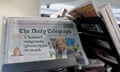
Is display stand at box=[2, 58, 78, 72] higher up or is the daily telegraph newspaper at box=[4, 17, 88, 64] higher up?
the daily telegraph newspaper at box=[4, 17, 88, 64]

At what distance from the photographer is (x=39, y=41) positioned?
3.04ft

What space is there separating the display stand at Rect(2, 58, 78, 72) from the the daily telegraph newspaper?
11 centimetres

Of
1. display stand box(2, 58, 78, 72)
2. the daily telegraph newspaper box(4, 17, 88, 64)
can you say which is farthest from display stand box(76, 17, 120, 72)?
display stand box(2, 58, 78, 72)

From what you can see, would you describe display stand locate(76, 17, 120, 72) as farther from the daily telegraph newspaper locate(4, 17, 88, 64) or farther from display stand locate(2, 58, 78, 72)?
display stand locate(2, 58, 78, 72)

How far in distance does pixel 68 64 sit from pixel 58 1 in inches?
145

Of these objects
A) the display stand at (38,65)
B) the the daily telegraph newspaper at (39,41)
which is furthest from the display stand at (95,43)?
the display stand at (38,65)

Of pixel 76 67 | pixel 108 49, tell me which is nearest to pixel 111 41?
pixel 108 49

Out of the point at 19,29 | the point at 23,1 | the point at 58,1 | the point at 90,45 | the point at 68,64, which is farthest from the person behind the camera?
the point at 58,1

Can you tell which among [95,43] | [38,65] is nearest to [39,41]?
[38,65]

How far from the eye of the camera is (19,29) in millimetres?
914

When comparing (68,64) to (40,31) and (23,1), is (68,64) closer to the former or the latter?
(40,31)

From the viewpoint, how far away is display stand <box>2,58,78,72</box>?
0.71 m

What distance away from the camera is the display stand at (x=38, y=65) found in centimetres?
71

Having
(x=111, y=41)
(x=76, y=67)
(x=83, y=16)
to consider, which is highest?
(x=83, y=16)
